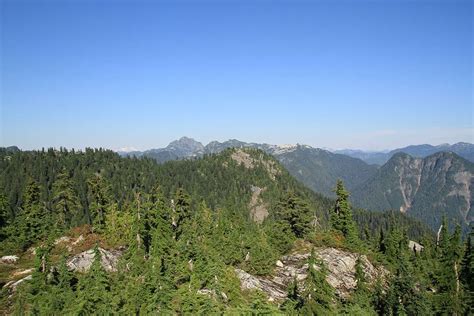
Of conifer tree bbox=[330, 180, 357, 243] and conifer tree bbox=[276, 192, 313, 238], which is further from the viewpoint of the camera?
conifer tree bbox=[276, 192, 313, 238]

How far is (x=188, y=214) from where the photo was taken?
64.0 meters

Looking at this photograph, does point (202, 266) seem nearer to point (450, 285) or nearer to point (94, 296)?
point (94, 296)

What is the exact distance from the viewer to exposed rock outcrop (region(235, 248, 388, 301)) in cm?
3940

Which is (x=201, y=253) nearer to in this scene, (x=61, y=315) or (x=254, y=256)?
(x=254, y=256)

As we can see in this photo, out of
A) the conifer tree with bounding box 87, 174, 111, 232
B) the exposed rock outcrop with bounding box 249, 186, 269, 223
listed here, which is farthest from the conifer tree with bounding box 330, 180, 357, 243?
the exposed rock outcrop with bounding box 249, 186, 269, 223

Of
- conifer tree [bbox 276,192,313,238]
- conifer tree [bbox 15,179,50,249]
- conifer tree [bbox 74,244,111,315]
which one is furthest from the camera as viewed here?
conifer tree [bbox 276,192,313,238]

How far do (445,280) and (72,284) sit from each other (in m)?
44.0

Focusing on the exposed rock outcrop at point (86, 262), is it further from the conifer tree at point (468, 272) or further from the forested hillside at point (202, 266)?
the conifer tree at point (468, 272)

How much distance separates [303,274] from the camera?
45.2 metres

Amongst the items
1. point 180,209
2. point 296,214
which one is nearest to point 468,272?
point 296,214

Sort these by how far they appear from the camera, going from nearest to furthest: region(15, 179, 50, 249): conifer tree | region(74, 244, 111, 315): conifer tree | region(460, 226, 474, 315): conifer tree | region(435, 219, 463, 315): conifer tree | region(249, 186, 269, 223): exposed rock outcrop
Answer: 1. region(74, 244, 111, 315): conifer tree
2. region(435, 219, 463, 315): conifer tree
3. region(460, 226, 474, 315): conifer tree
4. region(15, 179, 50, 249): conifer tree
5. region(249, 186, 269, 223): exposed rock outcrop

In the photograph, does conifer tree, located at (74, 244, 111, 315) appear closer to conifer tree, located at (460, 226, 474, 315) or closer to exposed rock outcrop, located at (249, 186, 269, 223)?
conifer tree, located at (460, 226, 474, 315)

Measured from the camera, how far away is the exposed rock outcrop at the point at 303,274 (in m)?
39.4

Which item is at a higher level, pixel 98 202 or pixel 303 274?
pixel 98 202
